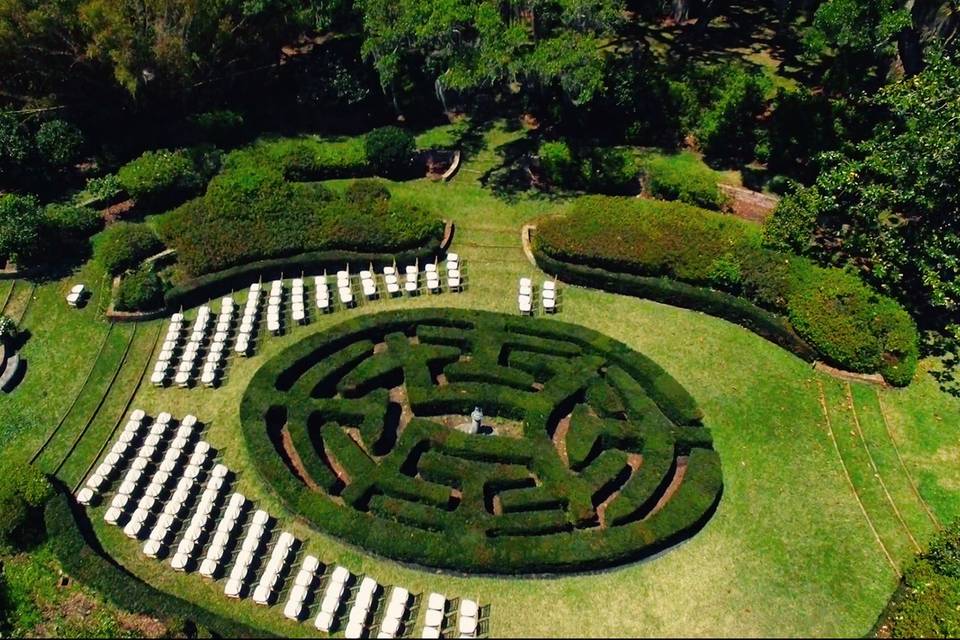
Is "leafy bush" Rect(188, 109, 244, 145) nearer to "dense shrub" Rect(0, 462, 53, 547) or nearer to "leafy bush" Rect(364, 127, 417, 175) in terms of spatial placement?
"leafy bush" Rect(364, 127, 417, 175)

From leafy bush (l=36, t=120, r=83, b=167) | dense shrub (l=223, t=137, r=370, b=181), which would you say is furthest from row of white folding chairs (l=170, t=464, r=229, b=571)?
leafy bush (l=36, t=120, r=83, b=167)

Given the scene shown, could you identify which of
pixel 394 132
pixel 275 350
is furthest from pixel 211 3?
pixel 275 350

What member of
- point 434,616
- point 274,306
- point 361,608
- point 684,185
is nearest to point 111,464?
point 274,306

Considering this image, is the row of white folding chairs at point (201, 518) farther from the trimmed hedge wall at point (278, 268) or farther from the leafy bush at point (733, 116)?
the leafy bush at point (733, 116)

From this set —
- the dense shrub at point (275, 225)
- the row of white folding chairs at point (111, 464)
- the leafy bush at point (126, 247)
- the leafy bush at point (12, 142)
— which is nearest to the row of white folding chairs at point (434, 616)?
the row of white folding chairs at point (111, 464)

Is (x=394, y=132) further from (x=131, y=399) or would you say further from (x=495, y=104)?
(x=131, y=399)
